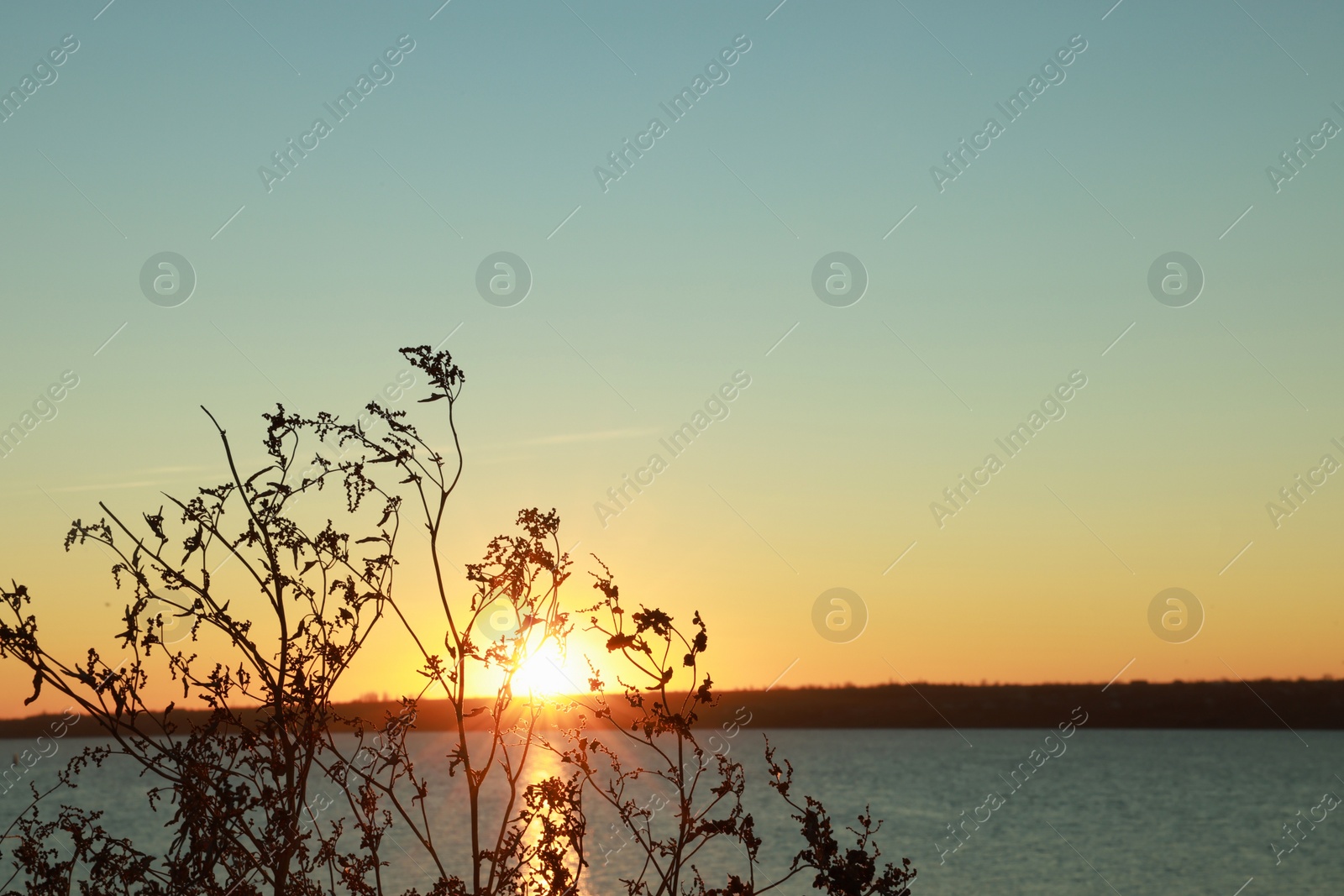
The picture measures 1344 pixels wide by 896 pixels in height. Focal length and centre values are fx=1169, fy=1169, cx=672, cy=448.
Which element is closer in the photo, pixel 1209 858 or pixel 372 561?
pixel 372 561

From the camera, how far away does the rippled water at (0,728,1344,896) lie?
47.9m

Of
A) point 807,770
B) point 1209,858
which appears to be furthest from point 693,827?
point 807,770

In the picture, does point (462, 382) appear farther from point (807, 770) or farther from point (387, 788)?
point (807, 770)

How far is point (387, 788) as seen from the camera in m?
4.53

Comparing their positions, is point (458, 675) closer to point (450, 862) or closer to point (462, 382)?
point (462, 382)

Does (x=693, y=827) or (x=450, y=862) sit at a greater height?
(x=693, y=827)

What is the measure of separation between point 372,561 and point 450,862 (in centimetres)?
4428

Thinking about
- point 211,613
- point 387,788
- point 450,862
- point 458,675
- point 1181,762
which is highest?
point 211,613

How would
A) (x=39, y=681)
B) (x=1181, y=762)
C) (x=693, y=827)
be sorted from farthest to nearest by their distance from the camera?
(x=1181, y=762) < (x=693, y=827) < (x=39, y=681)

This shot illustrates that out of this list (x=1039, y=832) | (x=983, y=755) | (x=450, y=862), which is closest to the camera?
(x=450, y=862)

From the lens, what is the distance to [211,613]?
14.3ft

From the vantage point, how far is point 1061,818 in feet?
240

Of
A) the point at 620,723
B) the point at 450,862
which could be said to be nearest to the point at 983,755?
the point at 450,862

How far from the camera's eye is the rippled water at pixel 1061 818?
47.9 m
